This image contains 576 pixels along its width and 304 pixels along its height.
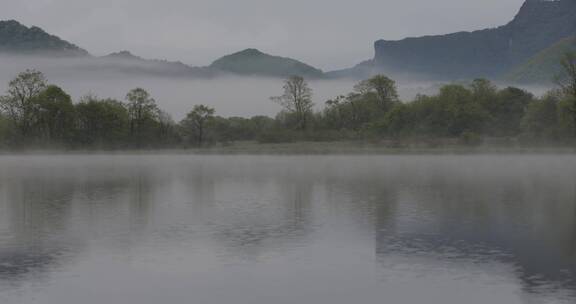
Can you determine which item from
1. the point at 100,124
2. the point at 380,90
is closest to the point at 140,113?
the point at 100,124

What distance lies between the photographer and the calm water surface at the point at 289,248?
53.0 feet

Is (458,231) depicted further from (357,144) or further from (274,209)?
(357,144)

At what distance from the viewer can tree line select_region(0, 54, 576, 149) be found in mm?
121500

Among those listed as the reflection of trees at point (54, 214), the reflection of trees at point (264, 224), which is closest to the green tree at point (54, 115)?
the reflection of trees at point (54, 214)

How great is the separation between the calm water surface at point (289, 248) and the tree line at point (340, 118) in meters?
85.2

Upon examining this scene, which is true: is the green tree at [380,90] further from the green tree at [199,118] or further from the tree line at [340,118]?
the green tree at [199,118]

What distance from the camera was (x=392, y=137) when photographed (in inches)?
5581

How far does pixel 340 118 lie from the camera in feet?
554

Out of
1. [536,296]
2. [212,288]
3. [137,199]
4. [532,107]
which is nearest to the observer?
[536,296]

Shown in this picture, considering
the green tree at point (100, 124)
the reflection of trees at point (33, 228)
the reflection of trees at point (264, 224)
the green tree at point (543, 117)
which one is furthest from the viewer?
the green tree at point (100, 124)

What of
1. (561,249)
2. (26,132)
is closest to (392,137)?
(26,132)

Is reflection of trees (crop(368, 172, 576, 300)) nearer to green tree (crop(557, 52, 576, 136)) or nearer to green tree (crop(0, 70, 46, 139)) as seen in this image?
green tree (crop(557, 52, 576, 136))

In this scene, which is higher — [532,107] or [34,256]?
[532,107]

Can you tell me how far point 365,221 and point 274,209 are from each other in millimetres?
5798
